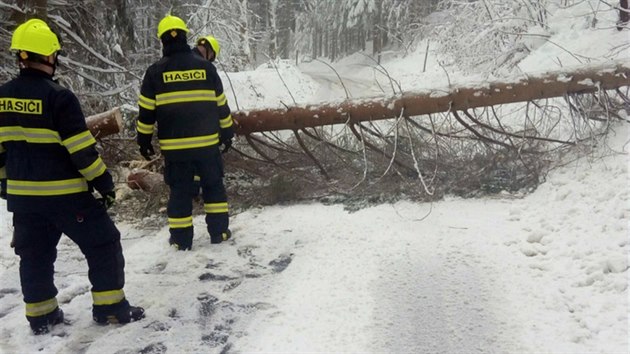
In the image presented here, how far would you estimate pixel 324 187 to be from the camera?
5477 mm

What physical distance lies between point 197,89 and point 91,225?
1541 millimetres

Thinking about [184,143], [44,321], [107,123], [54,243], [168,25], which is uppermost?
[168,25]

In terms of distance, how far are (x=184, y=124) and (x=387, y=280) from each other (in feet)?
7.08

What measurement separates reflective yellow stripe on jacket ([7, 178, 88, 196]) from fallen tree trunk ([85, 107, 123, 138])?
1931mm

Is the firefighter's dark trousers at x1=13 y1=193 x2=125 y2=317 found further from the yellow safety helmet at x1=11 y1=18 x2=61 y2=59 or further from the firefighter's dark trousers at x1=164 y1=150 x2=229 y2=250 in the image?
the firefighter's dark trousers at x1=164 y1=150 x2=229 y2=250

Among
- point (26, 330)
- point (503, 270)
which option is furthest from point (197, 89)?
point (503, 270)

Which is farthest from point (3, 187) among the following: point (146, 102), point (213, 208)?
point (213, 208)

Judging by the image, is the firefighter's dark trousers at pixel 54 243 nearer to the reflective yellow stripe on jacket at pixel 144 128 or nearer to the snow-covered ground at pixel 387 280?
the snow-covered ground at pixel 387 280

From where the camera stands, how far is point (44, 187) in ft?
9.23

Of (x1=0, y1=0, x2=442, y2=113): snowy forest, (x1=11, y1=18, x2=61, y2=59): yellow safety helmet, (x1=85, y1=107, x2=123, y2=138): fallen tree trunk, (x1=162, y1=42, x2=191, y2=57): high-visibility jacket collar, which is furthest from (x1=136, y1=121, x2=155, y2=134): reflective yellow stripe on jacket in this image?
(x1=0, y1=0, x2=442, y2=113): snowy forest

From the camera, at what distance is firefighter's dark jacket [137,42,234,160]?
3.90 metres

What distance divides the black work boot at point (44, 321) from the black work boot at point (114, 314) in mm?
234

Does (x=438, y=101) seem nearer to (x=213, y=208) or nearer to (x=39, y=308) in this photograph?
(x=213, y=208)

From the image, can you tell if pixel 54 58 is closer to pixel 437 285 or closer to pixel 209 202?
pixel 209 202
